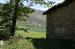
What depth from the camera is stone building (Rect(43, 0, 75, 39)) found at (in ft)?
76.8

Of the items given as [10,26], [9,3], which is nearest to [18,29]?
[10,26]

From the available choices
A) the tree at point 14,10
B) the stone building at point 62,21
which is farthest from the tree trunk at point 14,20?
the stone building at point 62,21

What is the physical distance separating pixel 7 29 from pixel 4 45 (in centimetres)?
479

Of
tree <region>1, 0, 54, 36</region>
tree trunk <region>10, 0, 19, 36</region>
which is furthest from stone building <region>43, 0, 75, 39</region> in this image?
tree trunk <region>10, 0, 19, 36</region>

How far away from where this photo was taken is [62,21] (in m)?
24.9

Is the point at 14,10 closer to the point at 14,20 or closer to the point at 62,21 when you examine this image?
the point at 14,20

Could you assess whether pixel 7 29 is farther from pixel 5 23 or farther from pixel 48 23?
pixel 48 23

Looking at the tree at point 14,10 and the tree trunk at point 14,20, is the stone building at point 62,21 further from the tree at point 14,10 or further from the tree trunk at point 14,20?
the tree trunk at point 14,20

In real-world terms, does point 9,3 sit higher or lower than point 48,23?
higher

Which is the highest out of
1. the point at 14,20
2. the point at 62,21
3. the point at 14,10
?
the point at 14,10

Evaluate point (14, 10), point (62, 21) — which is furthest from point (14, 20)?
point (62, 21)

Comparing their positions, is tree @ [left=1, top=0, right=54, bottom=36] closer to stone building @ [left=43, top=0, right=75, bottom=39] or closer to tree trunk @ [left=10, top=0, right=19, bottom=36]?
tree trunk @ [left=10, top=0, right=19, bottom=36]

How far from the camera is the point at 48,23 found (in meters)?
27.9

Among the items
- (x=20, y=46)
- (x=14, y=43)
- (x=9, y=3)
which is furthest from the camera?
(x=9, y=3)
